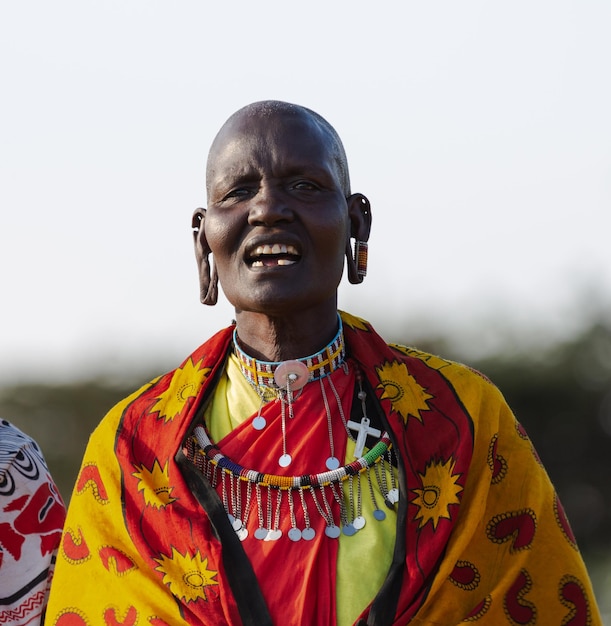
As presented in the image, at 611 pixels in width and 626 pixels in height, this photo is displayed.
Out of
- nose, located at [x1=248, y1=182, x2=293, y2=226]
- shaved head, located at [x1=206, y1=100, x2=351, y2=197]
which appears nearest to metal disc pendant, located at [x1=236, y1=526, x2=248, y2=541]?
nose, located at [x1=248, y1=182, x2=293, y2=226]

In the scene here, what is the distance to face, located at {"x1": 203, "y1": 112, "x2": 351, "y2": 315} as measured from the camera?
15.7 feet

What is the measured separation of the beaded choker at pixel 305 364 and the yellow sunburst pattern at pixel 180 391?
0.15 metres

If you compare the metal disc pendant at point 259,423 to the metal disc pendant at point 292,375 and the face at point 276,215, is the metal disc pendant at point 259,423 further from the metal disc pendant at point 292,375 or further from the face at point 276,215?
the face at point 276,215

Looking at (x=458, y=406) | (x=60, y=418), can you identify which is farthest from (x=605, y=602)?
(x=458, y=406)

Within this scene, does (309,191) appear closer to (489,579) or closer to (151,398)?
(151,398)

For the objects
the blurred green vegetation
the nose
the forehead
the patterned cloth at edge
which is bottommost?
the blurred green vegetation

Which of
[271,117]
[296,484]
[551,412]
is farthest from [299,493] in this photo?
[551,412]

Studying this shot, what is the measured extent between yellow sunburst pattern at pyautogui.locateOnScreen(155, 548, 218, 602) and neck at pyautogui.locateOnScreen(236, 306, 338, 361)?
796 millimetres

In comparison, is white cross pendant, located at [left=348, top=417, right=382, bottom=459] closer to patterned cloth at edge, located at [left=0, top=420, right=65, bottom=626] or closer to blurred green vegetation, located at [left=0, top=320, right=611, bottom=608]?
patterned cloth at edge, located at [left=0, top=420, right=65, bottom=626]

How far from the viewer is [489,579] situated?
15.4ft

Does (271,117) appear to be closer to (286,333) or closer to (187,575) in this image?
(286,333)

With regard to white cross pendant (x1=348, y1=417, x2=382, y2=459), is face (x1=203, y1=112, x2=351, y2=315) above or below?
above

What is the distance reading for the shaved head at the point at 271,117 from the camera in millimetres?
4980

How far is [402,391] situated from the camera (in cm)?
495
